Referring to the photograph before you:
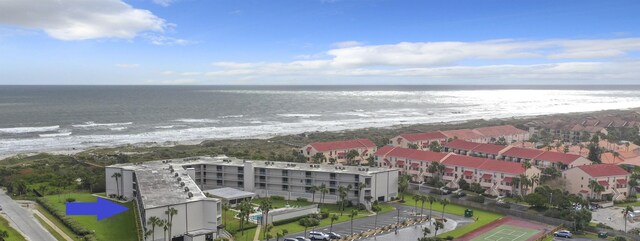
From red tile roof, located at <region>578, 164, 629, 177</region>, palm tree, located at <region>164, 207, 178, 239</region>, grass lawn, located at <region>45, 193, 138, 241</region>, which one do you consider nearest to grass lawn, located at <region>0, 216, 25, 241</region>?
grass lawn, located at <region>45, 193, 138, 241</region>

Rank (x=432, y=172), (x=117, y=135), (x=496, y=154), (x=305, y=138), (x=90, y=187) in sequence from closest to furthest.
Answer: (x=90, y=187)
(x=432, y=172)
(x=496, y=154)
(x=305, y=138)
(x=117, y=135)

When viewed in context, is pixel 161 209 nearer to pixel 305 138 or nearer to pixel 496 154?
pixel 496 154

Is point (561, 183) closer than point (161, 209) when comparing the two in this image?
No

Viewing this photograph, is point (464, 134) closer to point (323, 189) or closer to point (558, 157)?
point (558, 157)

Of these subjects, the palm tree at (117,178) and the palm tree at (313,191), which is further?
the palm tree at (117,178)

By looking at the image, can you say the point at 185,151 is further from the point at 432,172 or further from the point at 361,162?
the point at 432,172

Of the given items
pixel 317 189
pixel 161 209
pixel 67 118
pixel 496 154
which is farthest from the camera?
pixel 67 118

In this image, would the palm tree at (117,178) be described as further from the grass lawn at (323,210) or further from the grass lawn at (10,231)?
the grass lawn at (323,210)

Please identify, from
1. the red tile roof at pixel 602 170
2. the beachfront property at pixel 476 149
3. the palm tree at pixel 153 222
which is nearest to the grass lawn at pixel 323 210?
the palm tree at pixel 153 222

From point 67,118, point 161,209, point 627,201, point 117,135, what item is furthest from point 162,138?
point 627,201
